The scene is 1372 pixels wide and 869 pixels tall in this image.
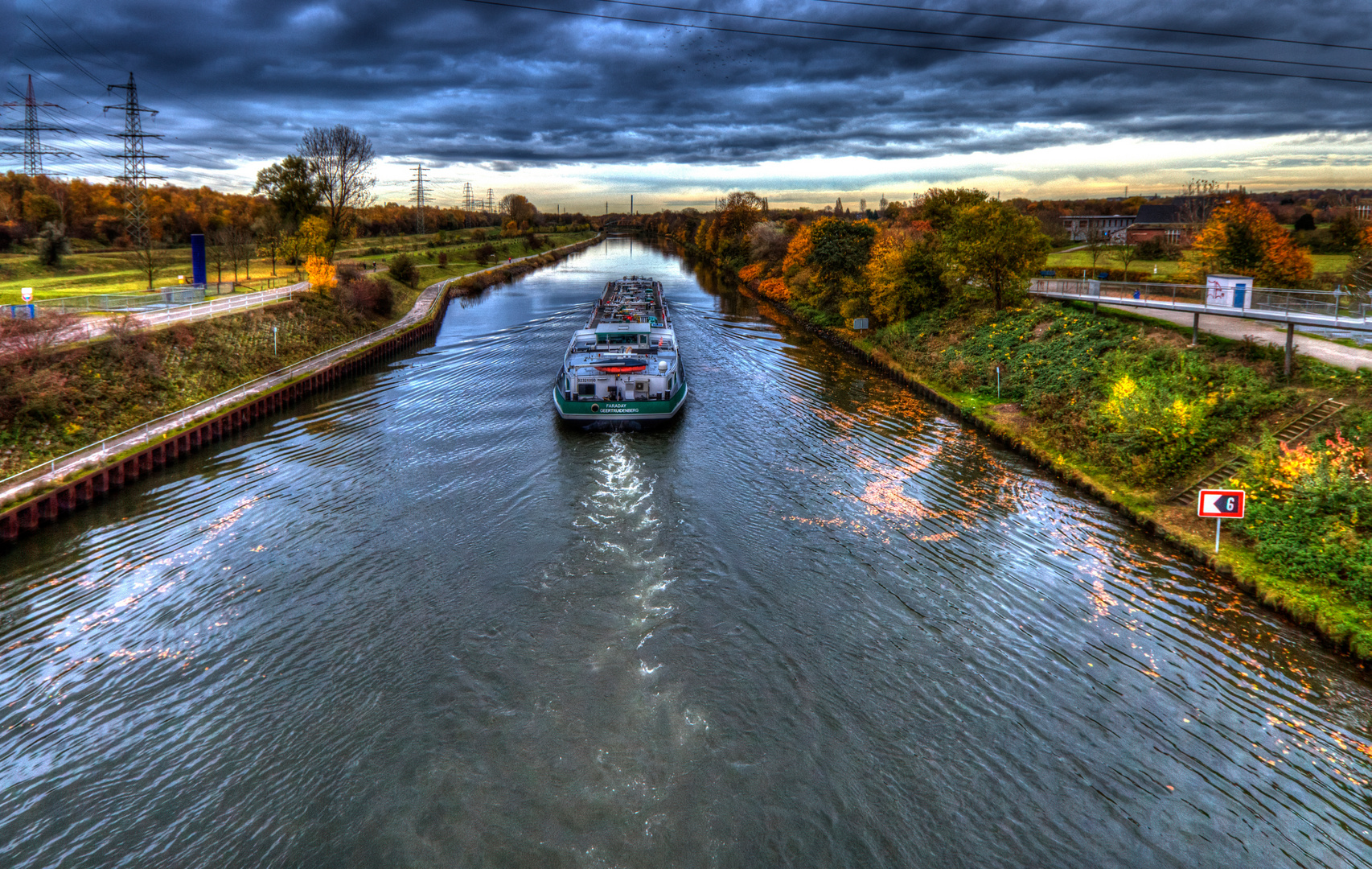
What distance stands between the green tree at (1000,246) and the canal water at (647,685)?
22236 mm

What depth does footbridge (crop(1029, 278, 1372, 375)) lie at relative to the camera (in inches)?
878

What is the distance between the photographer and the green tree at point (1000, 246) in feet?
135

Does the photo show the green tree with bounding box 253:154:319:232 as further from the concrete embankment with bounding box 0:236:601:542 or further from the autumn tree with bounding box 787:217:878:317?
the autumn tree with bounding box 787:217:878:317

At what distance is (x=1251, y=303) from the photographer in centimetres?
2542

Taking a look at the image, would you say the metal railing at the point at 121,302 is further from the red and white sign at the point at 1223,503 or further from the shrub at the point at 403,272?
the red and white sign at the point at 1223,503

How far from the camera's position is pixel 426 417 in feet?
109

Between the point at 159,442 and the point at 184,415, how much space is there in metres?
3.56

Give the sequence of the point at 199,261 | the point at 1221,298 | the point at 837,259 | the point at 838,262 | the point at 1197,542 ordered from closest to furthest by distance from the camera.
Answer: the point at 1197,542, the point at 1221,298, the point at 199,261, the point at 837,259, the point at 838,262

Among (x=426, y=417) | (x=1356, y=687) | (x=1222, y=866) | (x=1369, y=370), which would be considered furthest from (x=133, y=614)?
(x=1369, y=370)

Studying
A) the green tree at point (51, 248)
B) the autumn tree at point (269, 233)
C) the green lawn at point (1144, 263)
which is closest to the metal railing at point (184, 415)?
the autumn tree at point (269, 233)

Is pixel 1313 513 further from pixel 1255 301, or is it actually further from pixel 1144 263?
pixel 1144 263

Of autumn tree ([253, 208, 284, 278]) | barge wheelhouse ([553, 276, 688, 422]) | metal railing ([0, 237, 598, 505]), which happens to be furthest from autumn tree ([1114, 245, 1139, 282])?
autumn tree ([253, 208, 284, 278])

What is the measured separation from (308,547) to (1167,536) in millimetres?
25844

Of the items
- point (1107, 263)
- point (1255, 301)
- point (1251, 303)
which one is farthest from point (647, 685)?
point (1107, 263)
